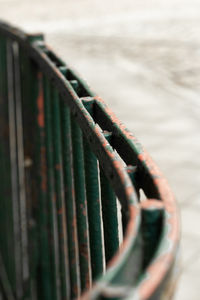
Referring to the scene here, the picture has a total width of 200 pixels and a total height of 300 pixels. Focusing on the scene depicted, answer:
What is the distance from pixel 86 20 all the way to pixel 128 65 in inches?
249

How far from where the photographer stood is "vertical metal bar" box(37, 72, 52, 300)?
2814 mm

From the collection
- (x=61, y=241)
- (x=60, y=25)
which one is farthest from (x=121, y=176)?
(x=60, y=25)

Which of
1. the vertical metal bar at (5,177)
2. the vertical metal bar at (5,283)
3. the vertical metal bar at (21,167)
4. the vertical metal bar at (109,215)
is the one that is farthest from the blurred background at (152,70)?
the vertical metal bar at (5,283)

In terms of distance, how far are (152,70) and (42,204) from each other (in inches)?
196

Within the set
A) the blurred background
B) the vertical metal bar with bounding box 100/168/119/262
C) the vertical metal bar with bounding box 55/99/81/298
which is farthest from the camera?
the blurred background

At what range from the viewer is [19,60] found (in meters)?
3.09

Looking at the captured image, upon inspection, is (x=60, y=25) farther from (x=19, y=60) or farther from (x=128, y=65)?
Answer: (x=19, y=60)

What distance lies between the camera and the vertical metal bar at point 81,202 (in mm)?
1913

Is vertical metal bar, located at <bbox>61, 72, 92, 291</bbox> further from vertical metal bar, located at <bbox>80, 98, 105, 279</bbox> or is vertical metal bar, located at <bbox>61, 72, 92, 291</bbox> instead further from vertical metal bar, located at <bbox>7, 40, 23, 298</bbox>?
vertical metal bar, located at <bbox>7, 40, 23, 298</bbox>

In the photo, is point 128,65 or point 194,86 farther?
point 128,65

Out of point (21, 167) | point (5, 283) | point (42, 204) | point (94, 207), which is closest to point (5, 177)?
point (21, 167)

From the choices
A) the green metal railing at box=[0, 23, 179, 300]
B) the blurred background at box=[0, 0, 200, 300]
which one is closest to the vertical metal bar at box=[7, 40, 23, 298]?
the green metal railing at box=[0, 23, 179, 300]

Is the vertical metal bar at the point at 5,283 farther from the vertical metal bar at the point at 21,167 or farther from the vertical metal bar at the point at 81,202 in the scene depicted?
the vertical metal bar at the point at 81,202

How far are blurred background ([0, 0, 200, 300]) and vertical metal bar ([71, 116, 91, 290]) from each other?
1.04 metres
